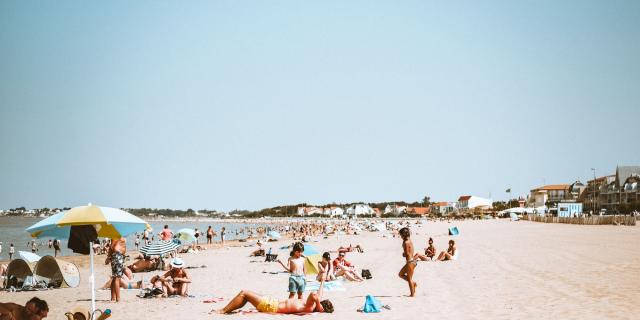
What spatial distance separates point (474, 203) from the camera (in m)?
140

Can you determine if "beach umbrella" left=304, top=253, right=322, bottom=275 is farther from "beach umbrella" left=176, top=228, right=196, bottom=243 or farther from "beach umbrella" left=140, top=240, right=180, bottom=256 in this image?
"beach umbrella" left=176, top=228, right=196, bottom=243

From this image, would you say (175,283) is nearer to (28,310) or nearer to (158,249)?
(158,249)

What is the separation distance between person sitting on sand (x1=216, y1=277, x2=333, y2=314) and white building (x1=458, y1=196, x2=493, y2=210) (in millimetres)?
133514

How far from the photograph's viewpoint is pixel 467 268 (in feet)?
55.5

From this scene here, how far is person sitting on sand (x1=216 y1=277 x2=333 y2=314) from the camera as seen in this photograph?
9.62m

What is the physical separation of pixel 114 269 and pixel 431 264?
10982 millimetres

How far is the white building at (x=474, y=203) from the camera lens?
456 ft

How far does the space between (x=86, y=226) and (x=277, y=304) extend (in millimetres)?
3612

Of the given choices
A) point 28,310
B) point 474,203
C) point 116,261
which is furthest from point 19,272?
point 474,203

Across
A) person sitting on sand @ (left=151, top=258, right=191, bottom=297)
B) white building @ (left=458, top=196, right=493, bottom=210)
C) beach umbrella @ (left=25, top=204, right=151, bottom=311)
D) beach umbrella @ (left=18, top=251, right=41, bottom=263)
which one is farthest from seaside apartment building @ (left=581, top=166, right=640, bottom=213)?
beach umbrella @ (left=25, top=204, right=151, bottom=311)

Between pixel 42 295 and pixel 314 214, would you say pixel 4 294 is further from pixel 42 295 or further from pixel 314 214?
pixel 314 214

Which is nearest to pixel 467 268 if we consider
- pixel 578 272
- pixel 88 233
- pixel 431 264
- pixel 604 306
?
pixel 431 264

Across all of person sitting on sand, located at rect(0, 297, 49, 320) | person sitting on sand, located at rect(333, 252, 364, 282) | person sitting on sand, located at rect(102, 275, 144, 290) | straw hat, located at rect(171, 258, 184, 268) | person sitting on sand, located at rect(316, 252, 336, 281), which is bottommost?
person sitting on sand, located at rect(102, 275, 144, 290)

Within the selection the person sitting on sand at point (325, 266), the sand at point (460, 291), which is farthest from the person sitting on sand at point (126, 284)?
the person sitting on sand at point (325, 266)
